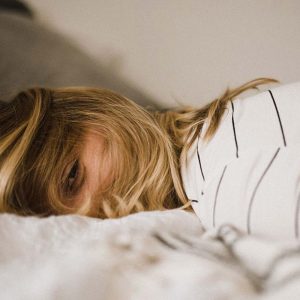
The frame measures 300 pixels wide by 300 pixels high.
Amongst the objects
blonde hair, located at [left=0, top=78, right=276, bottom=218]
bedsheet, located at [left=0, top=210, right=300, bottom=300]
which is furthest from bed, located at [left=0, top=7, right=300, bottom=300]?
blonde hair, located at [left=0, top=78, right=276, bottom=218]

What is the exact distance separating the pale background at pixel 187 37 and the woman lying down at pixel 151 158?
8.8 inches

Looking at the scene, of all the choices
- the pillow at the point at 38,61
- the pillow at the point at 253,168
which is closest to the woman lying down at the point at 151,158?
the pillow at the point at 253,168

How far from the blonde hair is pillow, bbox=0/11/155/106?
150 mm

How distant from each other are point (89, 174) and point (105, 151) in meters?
0.05

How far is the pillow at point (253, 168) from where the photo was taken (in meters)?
0.40

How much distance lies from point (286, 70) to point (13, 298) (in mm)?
811

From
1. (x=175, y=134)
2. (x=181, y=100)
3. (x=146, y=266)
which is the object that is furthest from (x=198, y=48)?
(x=146, y=266)

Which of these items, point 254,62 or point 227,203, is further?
point 254,62

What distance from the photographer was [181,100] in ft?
2.96

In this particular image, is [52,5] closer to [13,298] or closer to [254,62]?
[254,62]

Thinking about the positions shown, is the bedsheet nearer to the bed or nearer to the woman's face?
the bed

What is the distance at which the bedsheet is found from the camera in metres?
0.29

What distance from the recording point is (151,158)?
2.04 ft

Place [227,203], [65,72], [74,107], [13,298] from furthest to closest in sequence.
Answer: [65,72] < [74,107] < [227,203] < [13,298]
